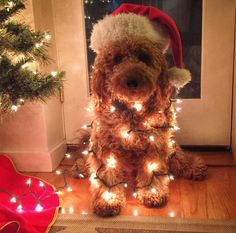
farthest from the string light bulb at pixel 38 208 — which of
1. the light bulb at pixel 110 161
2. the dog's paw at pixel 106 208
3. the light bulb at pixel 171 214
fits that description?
the light bulb at pixel 171 214

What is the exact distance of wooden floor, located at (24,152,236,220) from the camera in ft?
4.32

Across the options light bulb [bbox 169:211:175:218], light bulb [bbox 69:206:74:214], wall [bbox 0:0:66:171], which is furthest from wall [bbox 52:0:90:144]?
light bulb [bbox 169:211:175:218]

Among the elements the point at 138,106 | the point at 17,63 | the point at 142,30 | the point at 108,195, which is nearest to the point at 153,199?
the point at 108,195

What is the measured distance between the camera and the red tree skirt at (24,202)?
1.18 meters

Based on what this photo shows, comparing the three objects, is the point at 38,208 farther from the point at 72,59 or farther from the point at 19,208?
the point at 72,59

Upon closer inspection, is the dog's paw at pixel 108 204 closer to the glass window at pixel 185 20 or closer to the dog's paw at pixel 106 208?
the dog's paw at pixel 106 208

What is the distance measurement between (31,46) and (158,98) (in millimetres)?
632

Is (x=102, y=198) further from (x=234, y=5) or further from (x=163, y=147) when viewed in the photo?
(x=234, y=5)

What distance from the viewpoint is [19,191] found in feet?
4.98

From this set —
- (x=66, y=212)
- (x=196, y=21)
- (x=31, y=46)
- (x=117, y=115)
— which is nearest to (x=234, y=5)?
(x=196, y=21)

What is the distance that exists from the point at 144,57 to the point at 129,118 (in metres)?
0.27

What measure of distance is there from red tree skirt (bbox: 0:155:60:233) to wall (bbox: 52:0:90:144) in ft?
1.69

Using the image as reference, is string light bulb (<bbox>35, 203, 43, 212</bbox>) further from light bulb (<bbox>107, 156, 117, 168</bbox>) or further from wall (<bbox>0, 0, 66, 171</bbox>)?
wall (<bbox>0, 0, 66, 171</bbox>)

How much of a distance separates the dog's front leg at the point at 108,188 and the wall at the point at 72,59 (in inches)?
28.0
